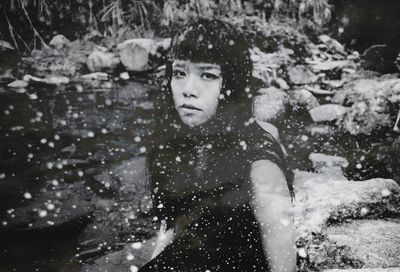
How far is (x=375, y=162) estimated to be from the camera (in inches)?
27.5

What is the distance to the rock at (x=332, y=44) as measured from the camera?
0.80 m

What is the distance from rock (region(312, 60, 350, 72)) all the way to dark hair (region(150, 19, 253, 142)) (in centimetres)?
23

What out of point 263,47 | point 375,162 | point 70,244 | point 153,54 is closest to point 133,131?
point 153,54

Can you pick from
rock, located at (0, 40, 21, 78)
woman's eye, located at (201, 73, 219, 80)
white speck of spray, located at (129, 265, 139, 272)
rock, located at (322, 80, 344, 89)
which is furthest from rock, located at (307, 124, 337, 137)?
rock, located at (0, 40, 21, 78)

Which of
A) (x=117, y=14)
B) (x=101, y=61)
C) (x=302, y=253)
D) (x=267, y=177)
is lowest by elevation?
(x=302, y=253)

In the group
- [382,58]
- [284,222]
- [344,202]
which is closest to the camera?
[284,222]

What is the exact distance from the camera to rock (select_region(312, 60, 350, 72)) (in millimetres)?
803

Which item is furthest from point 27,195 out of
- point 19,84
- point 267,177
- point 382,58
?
point 382,58

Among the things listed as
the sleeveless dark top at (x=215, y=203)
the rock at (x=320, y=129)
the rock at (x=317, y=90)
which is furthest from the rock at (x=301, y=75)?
the sleeveless dark top at (x=215, y=203)

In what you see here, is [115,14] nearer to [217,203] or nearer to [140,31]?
[140,31]

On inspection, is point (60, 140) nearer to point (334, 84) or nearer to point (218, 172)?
point (218, 172)

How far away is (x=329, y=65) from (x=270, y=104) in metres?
0.21

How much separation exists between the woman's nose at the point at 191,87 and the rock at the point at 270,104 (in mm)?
178

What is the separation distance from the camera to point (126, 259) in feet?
2.26
